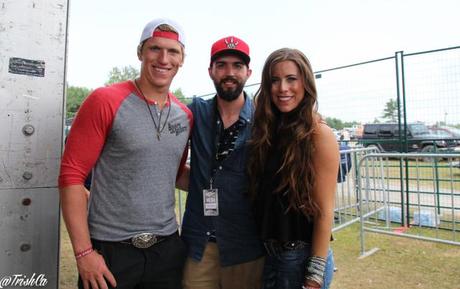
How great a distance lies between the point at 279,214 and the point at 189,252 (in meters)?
0.66

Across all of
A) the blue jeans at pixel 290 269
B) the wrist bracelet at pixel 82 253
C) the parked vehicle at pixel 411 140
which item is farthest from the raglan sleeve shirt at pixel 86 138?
the parked vehicle at pixel 411 140

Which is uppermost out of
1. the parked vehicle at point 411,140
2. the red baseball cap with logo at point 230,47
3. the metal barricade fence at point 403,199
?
the red baseball cap with logo at point 230,47

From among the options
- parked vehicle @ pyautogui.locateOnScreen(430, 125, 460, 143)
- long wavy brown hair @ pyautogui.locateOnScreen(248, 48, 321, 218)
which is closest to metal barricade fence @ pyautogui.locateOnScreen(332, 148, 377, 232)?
parked vehicle @ pyautogui.locateOnScreen(430, 125, 460, 143)

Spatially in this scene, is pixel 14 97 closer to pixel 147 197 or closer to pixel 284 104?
pixel 147 197

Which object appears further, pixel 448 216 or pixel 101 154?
pixel 448 216

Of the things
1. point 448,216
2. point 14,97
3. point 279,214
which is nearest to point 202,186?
point 279,214

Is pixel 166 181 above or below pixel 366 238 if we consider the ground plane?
above

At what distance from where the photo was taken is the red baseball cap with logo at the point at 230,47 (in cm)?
221

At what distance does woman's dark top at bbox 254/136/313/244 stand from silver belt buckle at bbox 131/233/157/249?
0.57 metres

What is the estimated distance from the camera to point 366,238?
575 centimetres

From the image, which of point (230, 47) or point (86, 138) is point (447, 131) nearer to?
point (230, 47)

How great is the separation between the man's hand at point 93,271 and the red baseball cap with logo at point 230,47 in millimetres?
1328

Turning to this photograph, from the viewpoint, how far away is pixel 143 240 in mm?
1837

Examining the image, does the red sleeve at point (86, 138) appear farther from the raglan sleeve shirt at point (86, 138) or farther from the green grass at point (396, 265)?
the green grass at point (396, 265)
